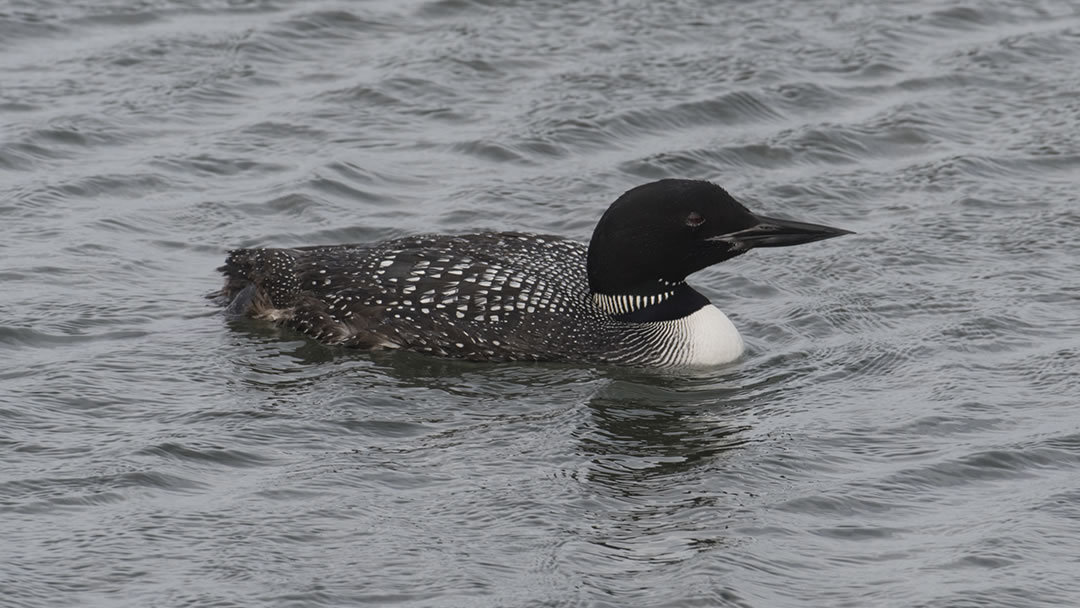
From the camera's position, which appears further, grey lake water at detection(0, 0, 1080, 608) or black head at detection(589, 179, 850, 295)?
black head at detection(589, 179, 850, 295)

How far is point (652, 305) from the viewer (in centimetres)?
830

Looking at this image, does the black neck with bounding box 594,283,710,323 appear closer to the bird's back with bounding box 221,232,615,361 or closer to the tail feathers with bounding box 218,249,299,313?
the bird's back with bounding box 221,232,615,361

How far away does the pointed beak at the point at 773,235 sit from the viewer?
8109mm

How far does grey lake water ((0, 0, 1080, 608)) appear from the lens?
6.25m

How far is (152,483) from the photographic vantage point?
668 cm

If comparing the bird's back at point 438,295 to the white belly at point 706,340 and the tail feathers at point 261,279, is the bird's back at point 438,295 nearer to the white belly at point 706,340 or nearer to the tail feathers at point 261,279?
the tail feathers at point 261,279

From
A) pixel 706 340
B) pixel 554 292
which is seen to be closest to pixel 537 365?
pixel 554 292

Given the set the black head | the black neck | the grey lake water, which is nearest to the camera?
the grey lake water

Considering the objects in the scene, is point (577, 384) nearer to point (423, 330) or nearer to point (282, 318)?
point (423, 330)

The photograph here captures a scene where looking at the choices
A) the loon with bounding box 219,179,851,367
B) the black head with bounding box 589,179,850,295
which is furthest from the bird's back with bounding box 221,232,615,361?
the black head with bounding box 589,179,850,295

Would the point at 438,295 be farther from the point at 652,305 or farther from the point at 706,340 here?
the point at 706,340

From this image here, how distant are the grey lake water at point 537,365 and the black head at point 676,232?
470 millimetres

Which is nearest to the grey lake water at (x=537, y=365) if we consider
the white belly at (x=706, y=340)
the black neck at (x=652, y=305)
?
the white belly at (x=706, y=340)

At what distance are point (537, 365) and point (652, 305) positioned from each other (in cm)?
58
